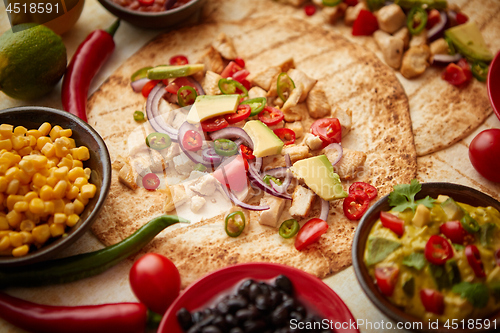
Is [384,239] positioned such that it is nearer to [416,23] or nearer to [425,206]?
[425,206]

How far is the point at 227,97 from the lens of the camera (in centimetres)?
399

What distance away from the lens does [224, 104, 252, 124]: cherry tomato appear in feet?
12.8

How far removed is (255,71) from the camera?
15.1 ft

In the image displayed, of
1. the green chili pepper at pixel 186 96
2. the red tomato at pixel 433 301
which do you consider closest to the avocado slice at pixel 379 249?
the red tomato at pixel 433 301

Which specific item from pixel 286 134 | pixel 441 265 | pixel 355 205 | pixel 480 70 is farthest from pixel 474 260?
pixel 480 70

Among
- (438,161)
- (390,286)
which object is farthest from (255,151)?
(438,161)

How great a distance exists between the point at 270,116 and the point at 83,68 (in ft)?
7.36

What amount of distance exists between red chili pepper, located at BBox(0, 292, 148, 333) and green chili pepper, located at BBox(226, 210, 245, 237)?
0.97 m

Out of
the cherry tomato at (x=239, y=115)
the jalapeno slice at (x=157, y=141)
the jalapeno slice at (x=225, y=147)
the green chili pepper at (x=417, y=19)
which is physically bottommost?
the jalapeno slice at (x=157, y=141)

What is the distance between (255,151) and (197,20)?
245 centimetres

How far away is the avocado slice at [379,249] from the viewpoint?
9.23 feet

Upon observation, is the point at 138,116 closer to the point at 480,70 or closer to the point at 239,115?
the point at 239,115

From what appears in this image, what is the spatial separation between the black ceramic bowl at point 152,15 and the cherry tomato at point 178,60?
→ 17.7 inches

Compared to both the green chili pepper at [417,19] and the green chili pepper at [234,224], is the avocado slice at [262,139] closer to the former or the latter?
→ the green chili pepper at [234,224]
